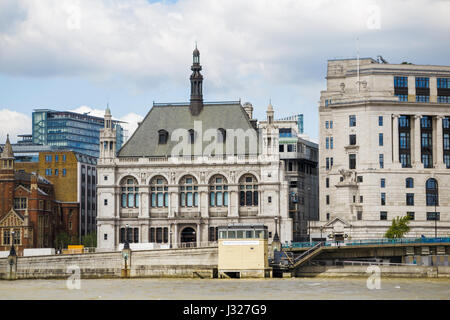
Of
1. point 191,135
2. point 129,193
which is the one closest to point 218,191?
point 191,135

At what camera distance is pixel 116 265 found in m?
140

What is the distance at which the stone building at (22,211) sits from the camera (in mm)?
168125

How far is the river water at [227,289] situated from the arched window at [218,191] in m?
33.5

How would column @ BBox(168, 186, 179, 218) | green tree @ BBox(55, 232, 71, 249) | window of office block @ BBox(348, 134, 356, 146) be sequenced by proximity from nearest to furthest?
column @ BBox(168, 186, 179, 218)
window of office block @ BBox(348, 134, 356, 146)
green tree @ BBox(55, 232, 71, 249)

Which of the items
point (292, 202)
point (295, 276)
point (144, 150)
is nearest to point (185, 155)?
point (144, 150)

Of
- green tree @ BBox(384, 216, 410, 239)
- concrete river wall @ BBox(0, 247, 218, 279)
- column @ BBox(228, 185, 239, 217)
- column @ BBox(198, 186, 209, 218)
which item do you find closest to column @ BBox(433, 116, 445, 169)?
green tree @ BBox(384, 216, 410, 239)

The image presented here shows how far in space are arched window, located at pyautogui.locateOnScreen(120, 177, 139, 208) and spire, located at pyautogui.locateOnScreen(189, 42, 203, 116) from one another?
13921 millimetres

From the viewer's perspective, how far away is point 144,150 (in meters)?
166

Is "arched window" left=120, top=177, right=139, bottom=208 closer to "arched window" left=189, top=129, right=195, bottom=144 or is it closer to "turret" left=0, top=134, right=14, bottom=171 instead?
"arched window" left=189, top=129, right=195, bottom=144

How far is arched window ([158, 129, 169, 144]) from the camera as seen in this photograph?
167 m

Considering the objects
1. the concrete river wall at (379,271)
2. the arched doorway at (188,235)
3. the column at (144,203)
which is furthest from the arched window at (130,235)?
the concrete river wall at (379,271)

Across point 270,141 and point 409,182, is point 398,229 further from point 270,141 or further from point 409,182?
point 270,141
